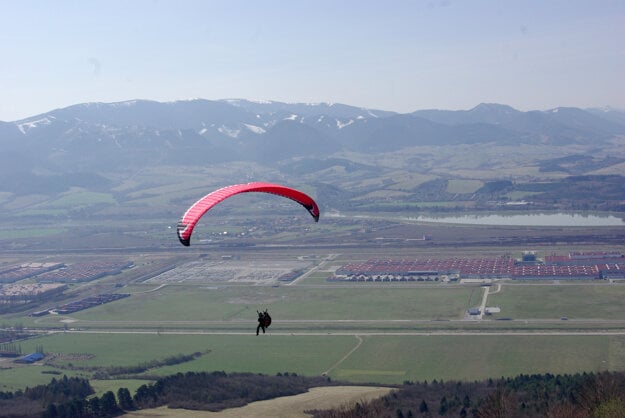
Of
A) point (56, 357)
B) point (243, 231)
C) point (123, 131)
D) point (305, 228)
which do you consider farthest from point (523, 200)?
point (123, 131)

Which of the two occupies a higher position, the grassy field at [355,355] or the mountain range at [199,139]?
the mountain range at [199,139]

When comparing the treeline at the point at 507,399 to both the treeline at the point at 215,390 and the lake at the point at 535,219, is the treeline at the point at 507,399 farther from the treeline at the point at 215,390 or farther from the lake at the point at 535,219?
the lake at the point at 535,219

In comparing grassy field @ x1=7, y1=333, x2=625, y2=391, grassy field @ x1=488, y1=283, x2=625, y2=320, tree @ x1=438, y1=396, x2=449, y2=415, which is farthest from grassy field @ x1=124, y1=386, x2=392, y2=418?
grassy field @ x1=488, y1=283, x2=625, y2=320

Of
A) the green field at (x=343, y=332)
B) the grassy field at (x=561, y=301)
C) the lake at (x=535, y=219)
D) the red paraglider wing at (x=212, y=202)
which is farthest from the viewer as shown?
the lake at (x=535, y=219)

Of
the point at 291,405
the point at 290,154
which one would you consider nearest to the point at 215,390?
the point at 291,405

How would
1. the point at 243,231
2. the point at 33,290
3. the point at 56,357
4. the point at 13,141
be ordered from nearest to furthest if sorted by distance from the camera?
1. the point at 56,357
2. the point at 33,290
3. the point at 243,231
4. the point at 13,141

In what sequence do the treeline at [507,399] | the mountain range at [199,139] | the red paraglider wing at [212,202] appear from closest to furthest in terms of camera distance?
the red paraglider wing at [212,202], the treeline at [507,399], the mountain range at [199,139]

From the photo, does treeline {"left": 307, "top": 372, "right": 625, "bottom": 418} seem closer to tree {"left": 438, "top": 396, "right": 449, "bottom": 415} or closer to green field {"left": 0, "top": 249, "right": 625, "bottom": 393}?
tree {"left": 438, "top": 396, "right": 449, "bottom": 415}

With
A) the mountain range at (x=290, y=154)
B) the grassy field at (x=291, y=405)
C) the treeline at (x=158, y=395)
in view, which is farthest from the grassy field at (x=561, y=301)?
the mountain range at (x=290, y=154)

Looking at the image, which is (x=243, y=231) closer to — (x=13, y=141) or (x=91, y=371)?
(x=91, y=371)
